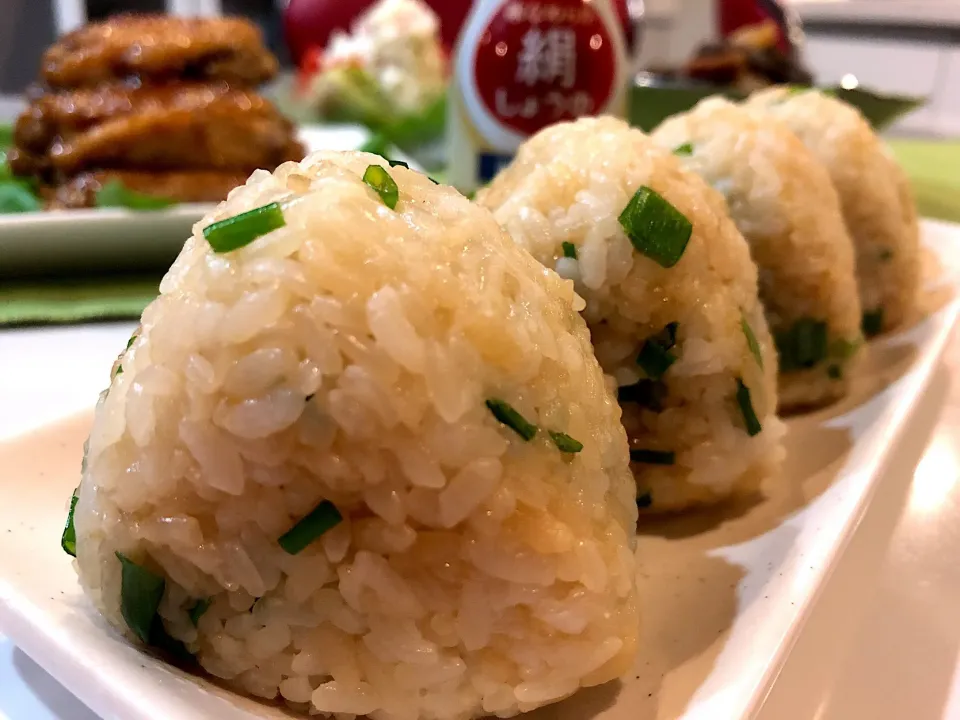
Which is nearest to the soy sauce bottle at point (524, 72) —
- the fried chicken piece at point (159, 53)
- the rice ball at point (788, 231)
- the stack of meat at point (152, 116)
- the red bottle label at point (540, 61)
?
the red bottle label at point (540, 61)

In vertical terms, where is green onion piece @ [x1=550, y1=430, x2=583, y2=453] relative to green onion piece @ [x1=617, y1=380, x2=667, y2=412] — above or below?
above

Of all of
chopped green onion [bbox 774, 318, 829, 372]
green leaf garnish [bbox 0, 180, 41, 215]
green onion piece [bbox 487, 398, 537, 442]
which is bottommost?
green leaf garnish [bbox 0, 180, 41, 215]

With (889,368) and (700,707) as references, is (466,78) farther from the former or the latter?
(700,707)

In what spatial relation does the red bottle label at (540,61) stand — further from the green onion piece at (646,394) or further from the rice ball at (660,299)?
the green onion piece at (646,394)

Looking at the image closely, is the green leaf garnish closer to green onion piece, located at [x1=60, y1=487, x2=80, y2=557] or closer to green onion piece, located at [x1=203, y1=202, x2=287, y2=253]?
green onion piece, located at [x1=60, y1=487, x2=80, y2=557]

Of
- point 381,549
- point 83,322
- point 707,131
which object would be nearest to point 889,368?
point 707,131

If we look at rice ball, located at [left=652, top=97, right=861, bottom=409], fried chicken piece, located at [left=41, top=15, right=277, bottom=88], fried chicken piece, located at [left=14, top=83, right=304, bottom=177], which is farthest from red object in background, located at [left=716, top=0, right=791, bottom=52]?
rice ball, located at [left=652, top=97, right=861, bottom=409]
